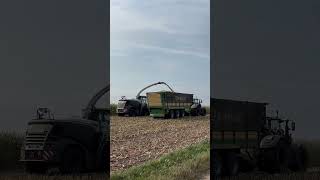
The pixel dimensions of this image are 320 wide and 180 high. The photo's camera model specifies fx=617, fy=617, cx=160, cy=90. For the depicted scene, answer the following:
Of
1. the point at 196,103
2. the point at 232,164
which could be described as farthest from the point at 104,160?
the point at 232,164

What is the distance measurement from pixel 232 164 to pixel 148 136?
1.53 metres

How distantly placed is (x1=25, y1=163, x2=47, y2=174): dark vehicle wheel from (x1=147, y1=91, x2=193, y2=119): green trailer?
1964 mm

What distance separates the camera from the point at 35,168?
8.58 m

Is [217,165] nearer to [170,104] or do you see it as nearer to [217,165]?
[217,165]

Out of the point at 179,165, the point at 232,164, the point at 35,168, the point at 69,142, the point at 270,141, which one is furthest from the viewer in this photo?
the point at 270,141

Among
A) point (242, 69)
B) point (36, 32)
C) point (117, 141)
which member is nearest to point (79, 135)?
point (117, 141)

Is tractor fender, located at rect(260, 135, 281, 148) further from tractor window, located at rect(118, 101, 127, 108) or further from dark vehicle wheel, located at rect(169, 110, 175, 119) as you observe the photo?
tractor window, located at rect(118, 101, 127, 108)

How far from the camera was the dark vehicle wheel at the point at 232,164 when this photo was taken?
10031 mm

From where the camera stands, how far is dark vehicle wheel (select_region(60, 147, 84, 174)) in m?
8.80

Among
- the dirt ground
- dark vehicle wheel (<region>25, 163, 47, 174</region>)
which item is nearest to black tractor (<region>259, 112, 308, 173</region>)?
the dirt ground

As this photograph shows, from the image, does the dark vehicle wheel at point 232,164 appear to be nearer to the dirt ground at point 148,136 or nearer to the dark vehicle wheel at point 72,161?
the dirt ground at point 148,136

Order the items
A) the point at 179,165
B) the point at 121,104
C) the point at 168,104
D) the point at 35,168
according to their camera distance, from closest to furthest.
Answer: the point at 35,168, the point at 121,104, the point at 179,165, the point at 168,104

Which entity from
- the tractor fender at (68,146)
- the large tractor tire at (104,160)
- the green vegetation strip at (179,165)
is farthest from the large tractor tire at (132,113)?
the tractor fender at (68,146)

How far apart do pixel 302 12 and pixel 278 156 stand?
2.48 metres
